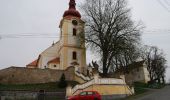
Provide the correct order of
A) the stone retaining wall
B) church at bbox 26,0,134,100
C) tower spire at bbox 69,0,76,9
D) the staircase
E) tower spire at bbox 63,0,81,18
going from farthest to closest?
tower spire at bbox 69,0,76,9
tower spire at bbox 63,0,81,18
church at bbox 26,0,134,100
the stone retaining wall
the staircase

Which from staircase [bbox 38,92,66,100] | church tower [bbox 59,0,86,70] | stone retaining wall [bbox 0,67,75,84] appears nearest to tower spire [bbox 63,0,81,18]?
church tower [bbox 59,0,86,70]

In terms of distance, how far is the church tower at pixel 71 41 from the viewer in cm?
4547

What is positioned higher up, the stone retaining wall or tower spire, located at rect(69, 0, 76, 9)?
tower spire, located at rect(69, 0, 76, 9)

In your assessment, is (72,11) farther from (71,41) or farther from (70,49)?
(70,49)

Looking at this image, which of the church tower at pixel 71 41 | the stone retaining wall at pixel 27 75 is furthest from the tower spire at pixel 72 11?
the stone retaining wall at pixel 27 75

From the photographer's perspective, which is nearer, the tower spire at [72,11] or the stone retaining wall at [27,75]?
the stone retaining wall at [27,75]

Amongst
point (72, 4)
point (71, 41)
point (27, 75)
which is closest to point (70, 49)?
point (71, 41)

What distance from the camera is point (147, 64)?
58.8m

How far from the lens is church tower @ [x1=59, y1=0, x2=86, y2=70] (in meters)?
45.5

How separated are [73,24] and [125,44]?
Result: 13.9 m

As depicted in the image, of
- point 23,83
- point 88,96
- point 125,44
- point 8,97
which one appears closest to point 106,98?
point 88,96

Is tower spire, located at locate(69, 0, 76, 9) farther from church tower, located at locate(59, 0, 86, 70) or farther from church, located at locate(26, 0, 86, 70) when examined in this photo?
church tower, located at locate(59, 0, 86, 70)

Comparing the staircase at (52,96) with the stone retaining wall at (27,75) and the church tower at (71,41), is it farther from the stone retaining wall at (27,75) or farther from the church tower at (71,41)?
the church tower at (71,41)

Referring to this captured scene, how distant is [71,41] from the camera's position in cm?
4653
